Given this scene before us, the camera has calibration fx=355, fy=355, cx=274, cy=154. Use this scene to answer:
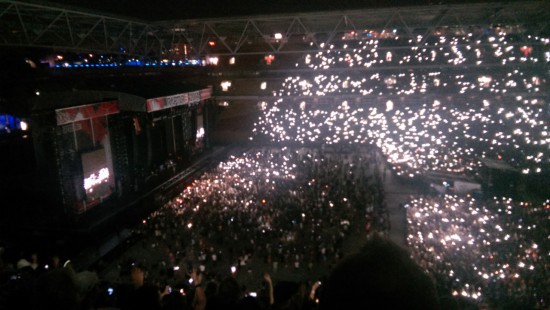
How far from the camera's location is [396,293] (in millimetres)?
822

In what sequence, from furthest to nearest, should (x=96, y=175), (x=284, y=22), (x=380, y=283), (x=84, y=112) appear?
(x=96, y=175) < (x=84, y=112) < (x=284, y=22) < (x=380, y=283)

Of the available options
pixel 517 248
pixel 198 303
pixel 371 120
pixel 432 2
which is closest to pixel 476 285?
pixel 517 248

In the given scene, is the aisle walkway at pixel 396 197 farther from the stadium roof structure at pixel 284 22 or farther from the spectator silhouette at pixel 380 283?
the spectator silhouette at pixel 380 283

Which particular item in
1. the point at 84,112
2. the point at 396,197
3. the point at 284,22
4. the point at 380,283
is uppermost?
the point at 284,22

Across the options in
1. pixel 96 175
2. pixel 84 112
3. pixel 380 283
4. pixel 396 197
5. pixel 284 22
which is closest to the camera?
pixel 380 283

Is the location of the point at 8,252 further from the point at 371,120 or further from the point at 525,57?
the point at 525,57

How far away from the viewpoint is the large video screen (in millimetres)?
10555

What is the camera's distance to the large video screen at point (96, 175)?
1055 centimetres

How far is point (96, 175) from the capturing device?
35.9 ft

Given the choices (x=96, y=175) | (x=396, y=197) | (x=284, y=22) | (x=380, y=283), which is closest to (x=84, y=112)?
(x=96, y=175)

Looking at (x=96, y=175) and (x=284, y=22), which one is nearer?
(x=284, y=22)

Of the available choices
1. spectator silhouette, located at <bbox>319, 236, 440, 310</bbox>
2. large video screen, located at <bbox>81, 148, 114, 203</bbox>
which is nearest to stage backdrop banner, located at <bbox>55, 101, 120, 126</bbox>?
large video screen, located at <bbox>81, 148, 114, 203</bbox>

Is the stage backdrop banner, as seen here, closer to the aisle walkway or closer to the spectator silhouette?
the aisle walkway

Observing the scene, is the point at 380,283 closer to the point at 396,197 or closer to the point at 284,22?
the point at 284,22
